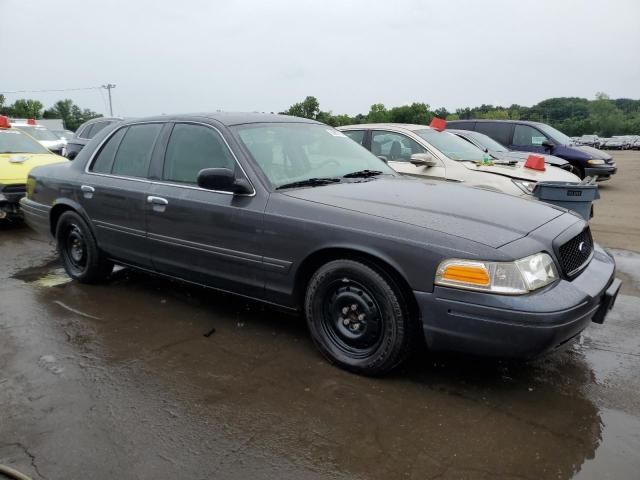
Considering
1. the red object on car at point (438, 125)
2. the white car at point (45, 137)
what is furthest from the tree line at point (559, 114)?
the red object on car at point (438, 125)

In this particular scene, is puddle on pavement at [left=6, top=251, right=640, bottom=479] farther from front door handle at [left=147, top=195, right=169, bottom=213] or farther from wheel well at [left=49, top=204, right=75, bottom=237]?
wheel well at [left=49, top=204, right=75, bottom=237]

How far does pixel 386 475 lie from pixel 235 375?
1.24 metres

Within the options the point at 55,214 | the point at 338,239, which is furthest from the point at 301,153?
the point at 55,214

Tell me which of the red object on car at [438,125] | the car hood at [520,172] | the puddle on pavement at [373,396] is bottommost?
the puddle on pavement at [373,396]

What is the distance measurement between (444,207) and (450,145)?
4.64 m

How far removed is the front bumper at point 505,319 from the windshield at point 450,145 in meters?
4.60

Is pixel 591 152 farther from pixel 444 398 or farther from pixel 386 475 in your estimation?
pixel 386 475

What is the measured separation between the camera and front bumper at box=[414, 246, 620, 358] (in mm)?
2625

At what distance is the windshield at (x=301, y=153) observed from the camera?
12.1 feet

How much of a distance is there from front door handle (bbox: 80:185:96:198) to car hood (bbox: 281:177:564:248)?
213 centimetres

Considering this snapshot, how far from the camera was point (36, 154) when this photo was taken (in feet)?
27.1

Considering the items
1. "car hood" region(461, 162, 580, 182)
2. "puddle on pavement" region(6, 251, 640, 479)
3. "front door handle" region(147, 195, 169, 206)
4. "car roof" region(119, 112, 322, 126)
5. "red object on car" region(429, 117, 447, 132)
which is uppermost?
"car roof" region(119, 112, 322, 126)

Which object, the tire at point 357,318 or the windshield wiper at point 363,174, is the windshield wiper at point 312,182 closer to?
the windshield wiper at point 363,174

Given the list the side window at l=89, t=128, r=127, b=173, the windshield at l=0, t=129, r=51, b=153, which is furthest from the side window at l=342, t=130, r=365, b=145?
the windshield at l=0, t=129, r=51, b=153
